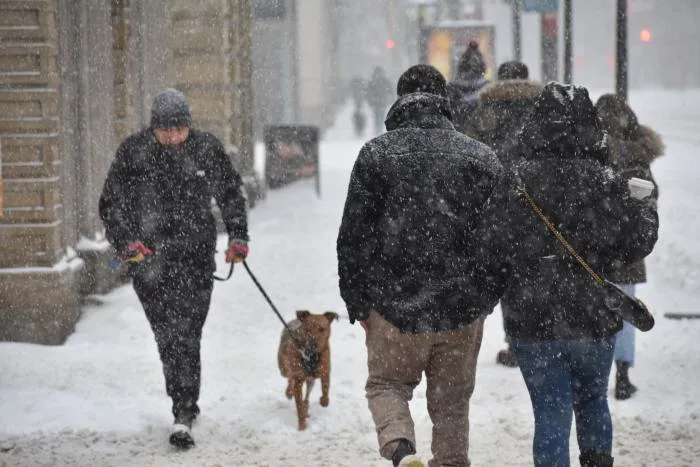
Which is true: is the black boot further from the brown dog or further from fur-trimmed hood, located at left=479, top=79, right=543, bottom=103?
fur-trimmed hood, located at left=479, top=79, right=543, bottom=103

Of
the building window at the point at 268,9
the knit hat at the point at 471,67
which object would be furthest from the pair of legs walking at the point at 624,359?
the building window at the point at 268,9

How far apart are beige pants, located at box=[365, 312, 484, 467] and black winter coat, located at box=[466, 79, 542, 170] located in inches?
126

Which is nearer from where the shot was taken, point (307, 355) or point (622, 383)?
point (307, 355)

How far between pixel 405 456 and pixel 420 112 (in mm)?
1427

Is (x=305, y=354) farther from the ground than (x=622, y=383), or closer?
farther from the ground

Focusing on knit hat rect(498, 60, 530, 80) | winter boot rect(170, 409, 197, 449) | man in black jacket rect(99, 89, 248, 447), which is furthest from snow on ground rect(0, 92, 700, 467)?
knit hat rect(498, 60, 530, 80)

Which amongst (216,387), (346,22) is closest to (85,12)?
(216,387)

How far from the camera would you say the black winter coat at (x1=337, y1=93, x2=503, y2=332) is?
463cm

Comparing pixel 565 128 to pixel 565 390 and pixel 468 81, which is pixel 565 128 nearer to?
pixel 565 390

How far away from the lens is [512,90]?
304 inches

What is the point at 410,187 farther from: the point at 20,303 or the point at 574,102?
the point at 20,303

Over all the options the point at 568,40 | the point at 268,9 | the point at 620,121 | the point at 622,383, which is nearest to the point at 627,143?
the point at 620,121

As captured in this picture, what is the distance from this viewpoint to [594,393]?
15.3 ft

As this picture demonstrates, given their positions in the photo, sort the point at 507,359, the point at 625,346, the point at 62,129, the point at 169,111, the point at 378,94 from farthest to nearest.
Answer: the point at 378,94 < the point at 62,129 < the point at 507,359 < the point at 625,346 < the point at 169,111
